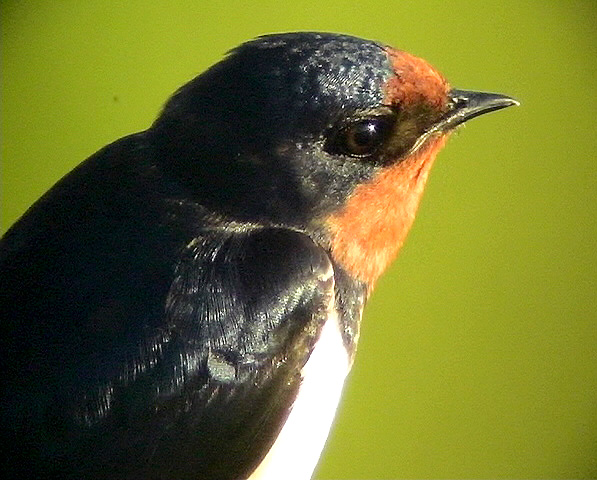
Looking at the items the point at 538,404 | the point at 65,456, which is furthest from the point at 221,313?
the point at 538,404

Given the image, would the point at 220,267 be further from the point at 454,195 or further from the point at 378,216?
the point at 454,195

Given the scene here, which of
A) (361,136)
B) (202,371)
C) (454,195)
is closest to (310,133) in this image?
(361,136)

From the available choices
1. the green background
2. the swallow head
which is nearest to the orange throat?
the swallow head

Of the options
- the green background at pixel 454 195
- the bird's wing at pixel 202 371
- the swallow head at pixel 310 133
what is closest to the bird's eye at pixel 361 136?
the swallow head at pixel 310 133

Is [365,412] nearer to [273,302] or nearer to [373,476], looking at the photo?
[373,476]

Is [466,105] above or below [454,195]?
above

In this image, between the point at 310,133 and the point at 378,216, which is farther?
the point at 378,216

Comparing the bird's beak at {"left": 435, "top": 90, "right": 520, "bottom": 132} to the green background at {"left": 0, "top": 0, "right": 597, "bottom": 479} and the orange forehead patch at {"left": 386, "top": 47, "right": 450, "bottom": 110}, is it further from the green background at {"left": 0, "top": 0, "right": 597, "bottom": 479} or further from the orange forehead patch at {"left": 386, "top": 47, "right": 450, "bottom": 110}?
the green background at {"left": 0, "top": 0, "right": 597, "bottom": 479}
